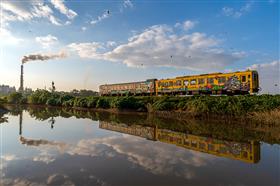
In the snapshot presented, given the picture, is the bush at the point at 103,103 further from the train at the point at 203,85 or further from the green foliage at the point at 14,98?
the green foliage at the point at 14,98

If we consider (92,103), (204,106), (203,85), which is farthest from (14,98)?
(204,106)

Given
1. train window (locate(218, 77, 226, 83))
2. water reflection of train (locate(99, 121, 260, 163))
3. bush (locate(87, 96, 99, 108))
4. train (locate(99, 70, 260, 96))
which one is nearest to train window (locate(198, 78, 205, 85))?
train (locate(99, 70, 260, 96))

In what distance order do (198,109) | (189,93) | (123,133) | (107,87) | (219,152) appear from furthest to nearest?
(107,87), (189,93), (198,109), (123,133), (219,152)

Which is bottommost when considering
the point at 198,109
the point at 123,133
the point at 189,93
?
the point at 123,133

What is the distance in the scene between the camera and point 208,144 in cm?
1375

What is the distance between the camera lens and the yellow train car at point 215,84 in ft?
81.8

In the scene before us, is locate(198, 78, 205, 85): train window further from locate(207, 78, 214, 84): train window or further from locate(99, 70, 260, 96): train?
locate(207, 78, 214, 84): train window

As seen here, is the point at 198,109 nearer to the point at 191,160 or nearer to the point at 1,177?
the point at 191,160

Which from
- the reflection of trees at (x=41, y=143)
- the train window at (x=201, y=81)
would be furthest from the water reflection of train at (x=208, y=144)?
the train window at (x=201, y=81)

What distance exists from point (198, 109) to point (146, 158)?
1497 cm

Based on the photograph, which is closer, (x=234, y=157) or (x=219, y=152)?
(x=234, y=157)

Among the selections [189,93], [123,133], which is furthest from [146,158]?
[189,93]

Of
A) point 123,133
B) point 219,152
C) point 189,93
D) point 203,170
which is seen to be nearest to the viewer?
point 203,170

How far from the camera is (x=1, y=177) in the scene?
7961 millimetres
